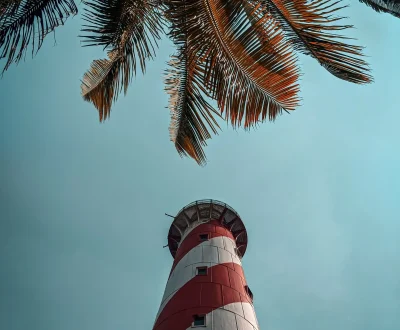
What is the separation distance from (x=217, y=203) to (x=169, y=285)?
6.36 m

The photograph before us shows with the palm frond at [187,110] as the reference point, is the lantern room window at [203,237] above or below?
above

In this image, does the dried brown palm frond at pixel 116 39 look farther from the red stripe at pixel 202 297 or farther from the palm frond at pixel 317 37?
the red stripe at pixel 202 297

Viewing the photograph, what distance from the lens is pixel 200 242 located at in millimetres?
13578

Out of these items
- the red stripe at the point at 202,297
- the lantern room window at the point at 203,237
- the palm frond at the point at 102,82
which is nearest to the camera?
the palm frond at the point at 102,82

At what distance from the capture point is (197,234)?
14.5 metres

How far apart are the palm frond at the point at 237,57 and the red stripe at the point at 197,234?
9.99 m

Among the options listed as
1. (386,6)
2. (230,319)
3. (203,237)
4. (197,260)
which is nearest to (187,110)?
(386,6)

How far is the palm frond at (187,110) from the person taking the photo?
4.83 m

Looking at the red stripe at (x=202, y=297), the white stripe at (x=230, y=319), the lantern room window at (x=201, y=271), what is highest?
the lantern room window at (x=201, y=271)

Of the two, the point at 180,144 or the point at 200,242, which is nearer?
the point at 180,144

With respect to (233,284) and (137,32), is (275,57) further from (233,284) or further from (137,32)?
(233,284)

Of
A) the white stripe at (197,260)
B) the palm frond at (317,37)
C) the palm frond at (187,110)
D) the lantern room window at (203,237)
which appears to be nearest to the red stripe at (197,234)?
the lantern room window at (203,237)

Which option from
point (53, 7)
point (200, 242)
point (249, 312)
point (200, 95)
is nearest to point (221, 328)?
point (249, 312)

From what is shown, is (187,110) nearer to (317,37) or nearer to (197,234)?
(317,37)
